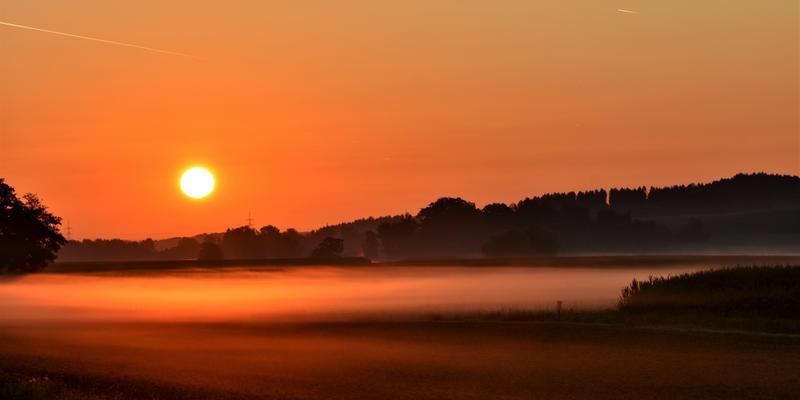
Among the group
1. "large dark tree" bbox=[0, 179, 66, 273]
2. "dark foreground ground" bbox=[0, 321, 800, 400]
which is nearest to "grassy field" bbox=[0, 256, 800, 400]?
"dark foreground ground" bbox=[0, 321, 800, 400]

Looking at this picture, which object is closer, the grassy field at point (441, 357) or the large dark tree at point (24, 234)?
the grassy field at point (441, 357)

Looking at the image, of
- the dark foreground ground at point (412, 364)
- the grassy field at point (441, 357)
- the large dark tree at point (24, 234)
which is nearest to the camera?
the dark foreground ground at point (412, 364)

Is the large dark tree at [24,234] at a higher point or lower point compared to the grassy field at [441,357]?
higher

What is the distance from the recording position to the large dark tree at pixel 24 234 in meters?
126

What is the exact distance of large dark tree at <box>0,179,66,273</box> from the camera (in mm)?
125750

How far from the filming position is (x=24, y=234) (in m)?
128

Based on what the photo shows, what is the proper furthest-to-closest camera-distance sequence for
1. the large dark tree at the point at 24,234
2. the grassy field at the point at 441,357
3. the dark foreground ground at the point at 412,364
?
the large dark tree at the point at 24,234 → the grassy field at the point at 441,357 → the dark foreground ground at the point at 412,364

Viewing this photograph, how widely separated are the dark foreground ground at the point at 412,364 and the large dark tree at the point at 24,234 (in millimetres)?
83880

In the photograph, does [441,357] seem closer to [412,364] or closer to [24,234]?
[412,364]

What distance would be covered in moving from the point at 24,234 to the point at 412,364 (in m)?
107

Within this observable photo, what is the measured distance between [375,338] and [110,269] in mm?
140533

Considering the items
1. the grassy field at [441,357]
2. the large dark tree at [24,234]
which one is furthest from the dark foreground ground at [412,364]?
the large dark tree at [24,234]

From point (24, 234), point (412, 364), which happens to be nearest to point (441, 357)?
point (412, 364)

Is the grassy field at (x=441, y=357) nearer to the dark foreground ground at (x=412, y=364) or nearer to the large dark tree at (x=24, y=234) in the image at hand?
the dark foreground ground at (x=412, y=364)
